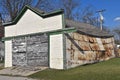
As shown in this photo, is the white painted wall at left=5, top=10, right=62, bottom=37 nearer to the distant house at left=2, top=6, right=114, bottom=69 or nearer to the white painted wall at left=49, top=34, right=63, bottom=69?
the distant house at left=2, top=6, right=114, bottom=69

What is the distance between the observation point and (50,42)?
24.5 metres

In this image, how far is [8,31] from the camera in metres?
30.2

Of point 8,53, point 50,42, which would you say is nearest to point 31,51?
point 50,42

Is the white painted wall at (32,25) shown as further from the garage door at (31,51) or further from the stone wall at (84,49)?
the stone wall at (84,49)

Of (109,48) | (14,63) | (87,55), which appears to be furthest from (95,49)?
(14,63)

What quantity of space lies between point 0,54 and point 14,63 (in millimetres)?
23748

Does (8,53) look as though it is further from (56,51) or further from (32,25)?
(56,51)

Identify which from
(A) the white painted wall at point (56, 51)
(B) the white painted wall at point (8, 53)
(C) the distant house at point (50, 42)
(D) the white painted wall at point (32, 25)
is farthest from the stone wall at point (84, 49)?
(B) the white painted wall at point (8, 53)

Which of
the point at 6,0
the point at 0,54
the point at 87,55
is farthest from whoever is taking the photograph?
the point at 6,0

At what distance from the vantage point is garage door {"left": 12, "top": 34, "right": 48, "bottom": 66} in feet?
82.1

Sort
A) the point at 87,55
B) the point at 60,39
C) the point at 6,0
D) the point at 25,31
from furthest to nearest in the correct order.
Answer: the point at 6,0
the point at 25,31
the point at 87,55
the point at 60,39

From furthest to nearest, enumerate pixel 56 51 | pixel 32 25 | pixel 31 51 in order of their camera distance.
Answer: pixel 32 25, pixel 31 51, pixel 56 51

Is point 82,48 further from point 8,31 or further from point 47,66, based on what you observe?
point 8,31

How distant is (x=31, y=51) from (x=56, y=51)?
356cm
